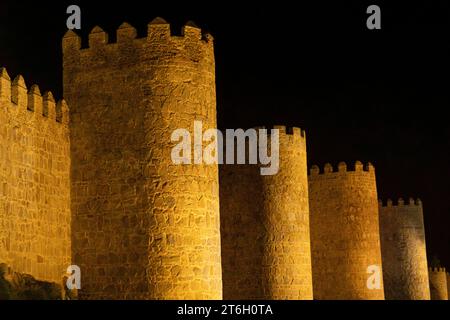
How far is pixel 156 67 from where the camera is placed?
51.2 feet

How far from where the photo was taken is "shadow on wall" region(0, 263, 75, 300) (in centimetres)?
1346

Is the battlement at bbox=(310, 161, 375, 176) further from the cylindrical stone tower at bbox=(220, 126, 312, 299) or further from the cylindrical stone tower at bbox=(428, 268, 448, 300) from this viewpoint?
the cylindrical stone tower at bbox=(428, 268, 448, 300)

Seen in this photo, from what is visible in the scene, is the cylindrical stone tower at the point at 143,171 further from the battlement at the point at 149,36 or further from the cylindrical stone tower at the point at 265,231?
the cylindrical stone tower at the point at 265,231

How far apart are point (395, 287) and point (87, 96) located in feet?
60.2

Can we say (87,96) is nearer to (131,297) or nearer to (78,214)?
(78,214)

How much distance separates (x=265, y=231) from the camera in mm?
21359

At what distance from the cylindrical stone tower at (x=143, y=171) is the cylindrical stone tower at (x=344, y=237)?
10.8 meters

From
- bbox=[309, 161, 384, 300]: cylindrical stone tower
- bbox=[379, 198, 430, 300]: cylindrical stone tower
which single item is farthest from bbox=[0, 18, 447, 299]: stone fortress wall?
bbox=[379, 198, 430, 300]: cylindrical stone tower

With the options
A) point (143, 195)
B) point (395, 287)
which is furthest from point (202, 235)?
point (395, 287)

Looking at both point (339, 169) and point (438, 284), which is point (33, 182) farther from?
point (438, 284)

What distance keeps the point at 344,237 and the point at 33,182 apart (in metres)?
12.9

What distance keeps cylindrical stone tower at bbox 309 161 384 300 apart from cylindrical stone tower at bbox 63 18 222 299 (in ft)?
35.4

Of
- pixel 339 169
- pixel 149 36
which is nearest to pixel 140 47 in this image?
pixel 149 36

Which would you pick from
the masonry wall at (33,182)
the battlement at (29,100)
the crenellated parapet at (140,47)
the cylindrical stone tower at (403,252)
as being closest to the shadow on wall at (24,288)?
the masonry wall at (33,182)
